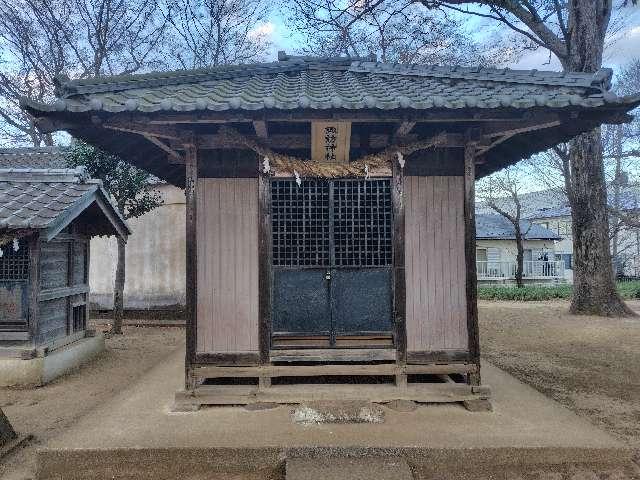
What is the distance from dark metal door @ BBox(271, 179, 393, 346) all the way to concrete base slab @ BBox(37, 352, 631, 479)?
1154 millimetres

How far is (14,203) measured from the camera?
326 inches

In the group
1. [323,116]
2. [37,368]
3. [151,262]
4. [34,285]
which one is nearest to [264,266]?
[323,116]

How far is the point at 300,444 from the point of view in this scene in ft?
14.7

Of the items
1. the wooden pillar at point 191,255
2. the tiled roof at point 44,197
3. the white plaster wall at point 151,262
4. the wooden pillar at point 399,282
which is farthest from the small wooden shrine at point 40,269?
the wooden pillar at point 399,282

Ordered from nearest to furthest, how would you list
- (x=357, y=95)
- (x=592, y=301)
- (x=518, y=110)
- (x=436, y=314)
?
(x=518, y=110) → (x=357, y=95) → (x=436, y=314) → (x=592, y=301)

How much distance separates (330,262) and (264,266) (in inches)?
32.8

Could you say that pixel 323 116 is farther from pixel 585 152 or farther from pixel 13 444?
pixel 585 152

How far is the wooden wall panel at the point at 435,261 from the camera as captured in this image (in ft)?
18.6

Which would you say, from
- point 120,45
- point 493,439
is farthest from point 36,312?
point 120,45

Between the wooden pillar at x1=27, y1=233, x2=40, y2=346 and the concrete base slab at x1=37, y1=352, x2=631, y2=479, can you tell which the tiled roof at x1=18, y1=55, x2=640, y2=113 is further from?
the wooden pillar at x1=27, y1=233, x2=40, y2=346

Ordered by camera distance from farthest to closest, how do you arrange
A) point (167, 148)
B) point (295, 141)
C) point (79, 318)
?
point (79, 318) → point (167, 148) → point (295, 141)

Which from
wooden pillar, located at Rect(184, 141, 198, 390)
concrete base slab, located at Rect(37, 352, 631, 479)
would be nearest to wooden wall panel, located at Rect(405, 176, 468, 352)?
concrete base slab, located at Rect(37, 352, 631, 479)

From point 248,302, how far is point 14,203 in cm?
563

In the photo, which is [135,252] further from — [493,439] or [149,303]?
[493,439]
